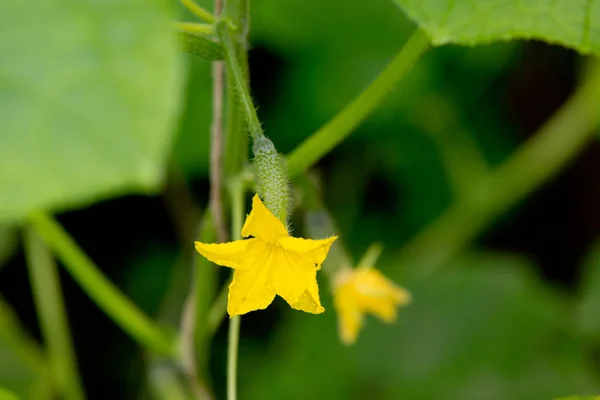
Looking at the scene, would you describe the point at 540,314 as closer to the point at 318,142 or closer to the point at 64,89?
the point at 318,142

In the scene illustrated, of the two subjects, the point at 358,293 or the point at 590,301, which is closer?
the point at 358,293

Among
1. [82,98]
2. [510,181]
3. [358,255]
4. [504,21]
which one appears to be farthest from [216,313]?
[510,181]

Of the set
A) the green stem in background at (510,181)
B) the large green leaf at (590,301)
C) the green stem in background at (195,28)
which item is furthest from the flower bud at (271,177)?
the large green leaf at (590,301)

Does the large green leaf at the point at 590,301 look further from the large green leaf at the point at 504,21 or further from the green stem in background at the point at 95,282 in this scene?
the large green leaf at the point at 504,21

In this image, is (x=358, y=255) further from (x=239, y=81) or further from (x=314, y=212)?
(x=239, y=81)

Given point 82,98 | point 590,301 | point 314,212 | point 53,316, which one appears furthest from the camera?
point 590,301

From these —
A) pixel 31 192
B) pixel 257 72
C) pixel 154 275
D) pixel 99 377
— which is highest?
pixel 257 72

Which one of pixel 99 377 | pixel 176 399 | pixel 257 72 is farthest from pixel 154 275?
pixel 176 399
